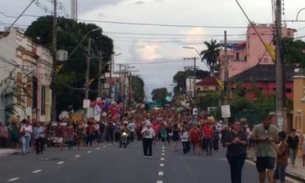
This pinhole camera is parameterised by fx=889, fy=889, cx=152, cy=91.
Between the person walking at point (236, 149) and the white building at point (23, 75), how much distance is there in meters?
34.9

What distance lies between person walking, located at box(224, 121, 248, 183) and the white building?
114 ft

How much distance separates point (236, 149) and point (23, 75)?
47804 millimetres

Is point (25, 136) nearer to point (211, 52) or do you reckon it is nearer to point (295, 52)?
point (295, 52)

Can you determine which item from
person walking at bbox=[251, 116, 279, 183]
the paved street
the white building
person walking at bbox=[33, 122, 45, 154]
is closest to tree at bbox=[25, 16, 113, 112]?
the white building

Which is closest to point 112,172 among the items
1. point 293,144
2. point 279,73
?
point 293,144

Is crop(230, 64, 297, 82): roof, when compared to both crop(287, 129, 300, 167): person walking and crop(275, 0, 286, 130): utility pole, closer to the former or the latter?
crop(287, 129, 300, 167): person walking

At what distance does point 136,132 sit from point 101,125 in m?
6.49

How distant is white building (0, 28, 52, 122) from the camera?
2441 inches

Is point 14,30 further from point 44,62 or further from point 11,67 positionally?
point 44,62

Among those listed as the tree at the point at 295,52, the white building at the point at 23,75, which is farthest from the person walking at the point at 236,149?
the tree at the point at 295,52

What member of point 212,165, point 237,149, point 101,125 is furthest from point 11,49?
point 237,149

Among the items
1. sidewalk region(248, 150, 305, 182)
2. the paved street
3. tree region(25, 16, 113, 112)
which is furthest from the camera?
tree region(25, 16, 113, 112)

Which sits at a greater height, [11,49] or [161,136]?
[11,49]

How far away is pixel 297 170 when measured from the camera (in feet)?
116
